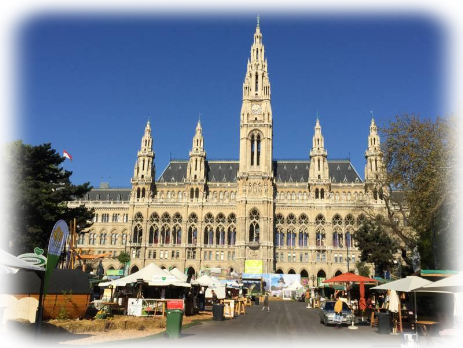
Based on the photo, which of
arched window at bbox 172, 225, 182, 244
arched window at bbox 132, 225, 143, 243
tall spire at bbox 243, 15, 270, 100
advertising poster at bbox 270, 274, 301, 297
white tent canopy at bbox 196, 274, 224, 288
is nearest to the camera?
white tent canopy at bbox 196, 274, 224, 288

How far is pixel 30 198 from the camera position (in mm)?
36812

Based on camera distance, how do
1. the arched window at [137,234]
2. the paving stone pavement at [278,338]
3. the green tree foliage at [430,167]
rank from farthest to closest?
the arched window at [137,234], the green tree foliage at [430,167], the paving stone pavement at [278,338]

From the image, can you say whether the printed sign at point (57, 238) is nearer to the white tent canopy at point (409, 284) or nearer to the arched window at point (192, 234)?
the white tent canopy at point (409, 284)

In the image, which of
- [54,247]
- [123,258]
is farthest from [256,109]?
[54,247]

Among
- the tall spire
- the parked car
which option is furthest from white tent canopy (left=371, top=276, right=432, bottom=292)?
the tall spire

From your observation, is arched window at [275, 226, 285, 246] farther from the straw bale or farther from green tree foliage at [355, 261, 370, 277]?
the straw bale

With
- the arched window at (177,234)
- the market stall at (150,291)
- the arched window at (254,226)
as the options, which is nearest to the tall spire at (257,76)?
the arched window at (254,226)

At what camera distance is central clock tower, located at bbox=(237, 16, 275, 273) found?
283ft

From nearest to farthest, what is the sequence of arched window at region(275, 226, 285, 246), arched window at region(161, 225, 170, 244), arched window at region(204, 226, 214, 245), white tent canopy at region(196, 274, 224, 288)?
white tent canopy at region(196, 274, 224, 288)
arched window at region(275, 226, 285, 246)
arched window at region(204, 226, 214, 245)
arched window at region(161, 225, 170, 244)

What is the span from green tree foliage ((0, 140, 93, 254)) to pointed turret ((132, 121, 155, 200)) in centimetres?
4943

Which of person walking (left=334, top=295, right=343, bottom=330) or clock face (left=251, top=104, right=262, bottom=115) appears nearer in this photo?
person walking (left=334, top=295, right=343, bottom=330)

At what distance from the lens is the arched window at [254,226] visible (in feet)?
289

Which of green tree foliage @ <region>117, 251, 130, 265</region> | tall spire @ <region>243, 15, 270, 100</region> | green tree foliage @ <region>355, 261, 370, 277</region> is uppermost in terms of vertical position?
tall spire @ <region>243, 15, 270, 100</region>

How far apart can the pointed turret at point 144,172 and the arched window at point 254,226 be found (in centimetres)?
2149
